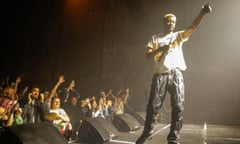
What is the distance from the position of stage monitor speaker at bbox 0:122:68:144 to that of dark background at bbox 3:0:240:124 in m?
6.20

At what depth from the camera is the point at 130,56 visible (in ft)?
36.5

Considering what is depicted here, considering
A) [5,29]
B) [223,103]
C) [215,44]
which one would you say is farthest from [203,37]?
[5,29]

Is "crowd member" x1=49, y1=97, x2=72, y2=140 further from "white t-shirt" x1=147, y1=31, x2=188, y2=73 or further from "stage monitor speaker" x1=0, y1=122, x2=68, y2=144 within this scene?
"white t-shirt" x1=147, y1=31, x2=188, y2=73

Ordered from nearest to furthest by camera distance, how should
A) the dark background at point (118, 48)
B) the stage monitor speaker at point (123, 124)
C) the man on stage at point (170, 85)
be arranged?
the man on stage at point (170, 85) < the stage monitor speaker at point (123, 124) < the dark background at point (118, 48)

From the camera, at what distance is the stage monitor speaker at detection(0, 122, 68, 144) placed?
123 inches

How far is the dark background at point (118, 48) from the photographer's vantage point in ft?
30.3

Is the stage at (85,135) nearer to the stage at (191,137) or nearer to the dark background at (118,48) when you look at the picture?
the stage at (191,137)

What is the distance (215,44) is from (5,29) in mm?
10050

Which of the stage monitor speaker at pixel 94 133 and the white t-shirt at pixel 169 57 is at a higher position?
the white t-shirt at pixel 169 57

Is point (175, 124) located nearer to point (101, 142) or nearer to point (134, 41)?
point (101, 142)

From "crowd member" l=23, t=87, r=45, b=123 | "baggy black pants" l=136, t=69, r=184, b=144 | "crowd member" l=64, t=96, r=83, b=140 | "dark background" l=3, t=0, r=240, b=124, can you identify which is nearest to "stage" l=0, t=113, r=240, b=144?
"baggy black pants" l=136, t=69, r=184, b=144

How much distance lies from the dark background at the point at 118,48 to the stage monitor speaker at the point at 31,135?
6202 mm

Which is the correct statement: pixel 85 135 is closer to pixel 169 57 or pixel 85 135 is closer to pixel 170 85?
pixel 170 85

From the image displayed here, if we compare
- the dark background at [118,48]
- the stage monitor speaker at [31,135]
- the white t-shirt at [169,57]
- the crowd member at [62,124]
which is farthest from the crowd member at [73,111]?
the white t-shirt at [169,57]
